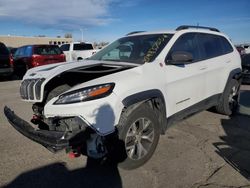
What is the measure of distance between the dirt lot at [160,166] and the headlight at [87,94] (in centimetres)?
108

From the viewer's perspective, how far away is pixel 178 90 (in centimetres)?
420

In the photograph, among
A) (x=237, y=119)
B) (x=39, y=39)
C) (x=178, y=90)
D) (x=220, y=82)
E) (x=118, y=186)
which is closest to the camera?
(x=118, y=186)

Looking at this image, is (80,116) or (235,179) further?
(235,179)

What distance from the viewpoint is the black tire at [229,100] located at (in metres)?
5.74

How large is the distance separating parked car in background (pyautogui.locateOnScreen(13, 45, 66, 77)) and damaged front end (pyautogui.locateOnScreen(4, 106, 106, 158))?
433 inches

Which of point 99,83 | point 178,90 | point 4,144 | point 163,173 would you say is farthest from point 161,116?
point 4,144

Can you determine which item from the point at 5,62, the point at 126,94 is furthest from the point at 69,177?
the point at 5,62

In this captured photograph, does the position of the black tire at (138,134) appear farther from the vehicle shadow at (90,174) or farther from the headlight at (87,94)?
the headlight at (87,94)

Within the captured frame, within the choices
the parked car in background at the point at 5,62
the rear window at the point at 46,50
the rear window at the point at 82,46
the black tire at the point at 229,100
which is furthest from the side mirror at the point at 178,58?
the rear window at the point at 82,46

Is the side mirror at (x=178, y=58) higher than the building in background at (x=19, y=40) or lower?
lower

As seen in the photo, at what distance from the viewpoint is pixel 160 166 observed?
370 cm

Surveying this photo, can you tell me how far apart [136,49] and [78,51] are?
560 inches

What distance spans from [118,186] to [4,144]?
235 cm

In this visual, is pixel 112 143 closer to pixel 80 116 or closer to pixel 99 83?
pixel 80 116
